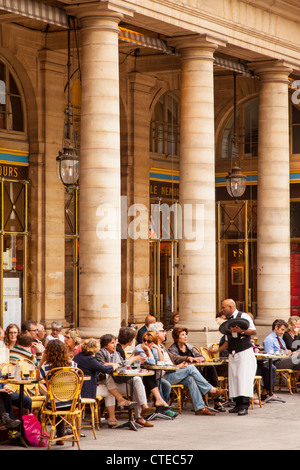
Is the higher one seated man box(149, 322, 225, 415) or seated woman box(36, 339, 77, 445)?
seated woman box(36, 339, 77, 445)

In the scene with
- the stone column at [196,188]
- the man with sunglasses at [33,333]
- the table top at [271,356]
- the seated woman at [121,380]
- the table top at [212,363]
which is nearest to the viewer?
the seated woman at [121,380]

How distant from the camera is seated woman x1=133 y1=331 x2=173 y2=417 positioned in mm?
13898

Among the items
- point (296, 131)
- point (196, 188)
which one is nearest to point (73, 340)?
point (196, 188)

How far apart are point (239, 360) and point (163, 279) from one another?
1036cm

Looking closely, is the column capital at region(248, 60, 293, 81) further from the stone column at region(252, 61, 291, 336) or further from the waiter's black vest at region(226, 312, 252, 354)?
the waiter's black vest at region(226, 312, 252, 354)

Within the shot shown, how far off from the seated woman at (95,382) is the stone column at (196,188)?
5.23 m

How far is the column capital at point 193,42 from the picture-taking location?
18531 millimetres

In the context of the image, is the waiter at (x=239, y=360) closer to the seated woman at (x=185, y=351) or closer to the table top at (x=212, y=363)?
the table top at (x=212, y=363)

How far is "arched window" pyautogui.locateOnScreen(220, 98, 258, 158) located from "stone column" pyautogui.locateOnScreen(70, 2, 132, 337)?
33.9ft

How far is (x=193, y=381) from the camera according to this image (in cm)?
1434

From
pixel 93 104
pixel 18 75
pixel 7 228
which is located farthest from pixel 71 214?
pixel 93 104

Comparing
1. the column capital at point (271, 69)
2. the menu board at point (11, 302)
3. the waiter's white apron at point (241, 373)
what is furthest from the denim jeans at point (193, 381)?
the column capital at point (271, 69)

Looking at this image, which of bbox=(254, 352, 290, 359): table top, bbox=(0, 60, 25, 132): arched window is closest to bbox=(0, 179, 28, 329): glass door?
bbox=(0, 60, 25, 132): arched window
